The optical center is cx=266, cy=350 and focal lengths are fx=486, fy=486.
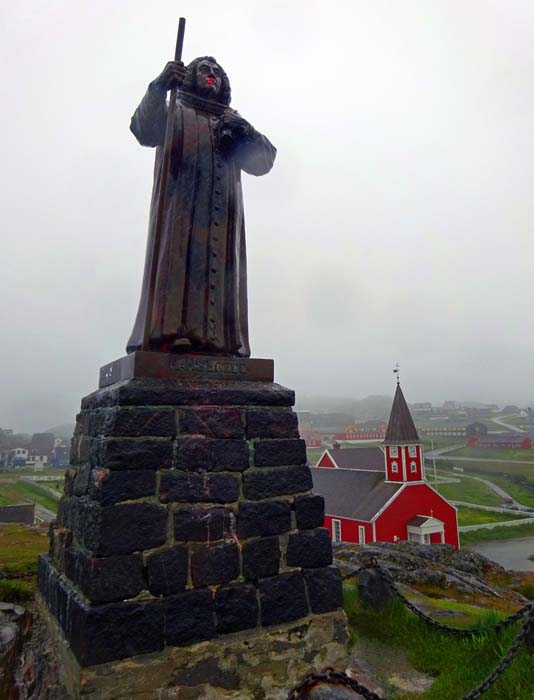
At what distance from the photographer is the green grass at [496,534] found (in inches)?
1673

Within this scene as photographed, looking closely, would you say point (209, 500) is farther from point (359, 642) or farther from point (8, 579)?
point (8, 579)

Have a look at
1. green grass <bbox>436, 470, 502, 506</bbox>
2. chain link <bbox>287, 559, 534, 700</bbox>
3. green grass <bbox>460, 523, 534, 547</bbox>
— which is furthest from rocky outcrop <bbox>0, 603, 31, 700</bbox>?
green grass <bbox>436, 470, 502, 506</bbox>

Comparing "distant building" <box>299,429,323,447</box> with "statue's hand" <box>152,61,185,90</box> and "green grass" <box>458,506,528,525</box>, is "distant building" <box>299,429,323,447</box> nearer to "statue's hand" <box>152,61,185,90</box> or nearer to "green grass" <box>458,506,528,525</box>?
"green grass" <box>458,506,528,525</box>

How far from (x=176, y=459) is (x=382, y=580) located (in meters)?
3.13

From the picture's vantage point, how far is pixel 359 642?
4.99 metres

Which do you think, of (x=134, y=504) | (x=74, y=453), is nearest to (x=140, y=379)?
(x=134, y=504)

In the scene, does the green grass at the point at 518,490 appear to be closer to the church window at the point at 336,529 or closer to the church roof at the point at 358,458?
the church roof at the point at 358,458

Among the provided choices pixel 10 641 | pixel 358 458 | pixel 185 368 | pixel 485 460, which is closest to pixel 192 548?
pixel 185 368

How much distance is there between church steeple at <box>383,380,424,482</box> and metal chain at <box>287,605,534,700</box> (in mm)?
29337

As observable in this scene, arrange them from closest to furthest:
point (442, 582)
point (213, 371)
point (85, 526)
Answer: point (85, 526), point (213, 371), point (442, 582)

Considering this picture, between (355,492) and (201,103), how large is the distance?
108 ft

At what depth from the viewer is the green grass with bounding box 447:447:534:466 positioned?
81.7 m

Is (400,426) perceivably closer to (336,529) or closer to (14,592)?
(336,529)

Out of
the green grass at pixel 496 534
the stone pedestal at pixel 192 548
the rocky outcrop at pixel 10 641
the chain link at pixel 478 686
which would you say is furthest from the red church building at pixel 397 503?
the stone pedestal at pixel 192 548
